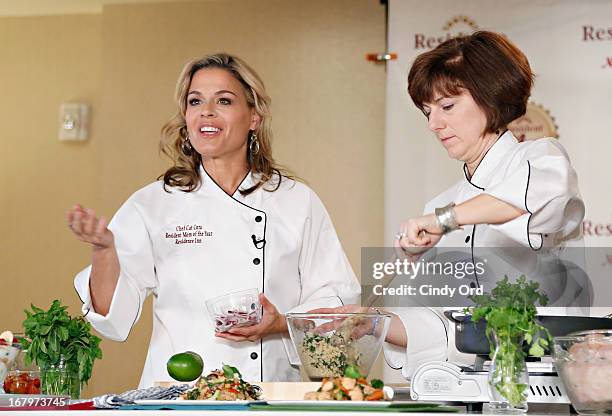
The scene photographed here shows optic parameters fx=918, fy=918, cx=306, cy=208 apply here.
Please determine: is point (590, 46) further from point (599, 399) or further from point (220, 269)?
point (599, 399)

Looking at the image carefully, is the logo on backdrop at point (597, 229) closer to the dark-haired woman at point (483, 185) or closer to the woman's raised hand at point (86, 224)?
the dark-haired woman at point (483, 185)

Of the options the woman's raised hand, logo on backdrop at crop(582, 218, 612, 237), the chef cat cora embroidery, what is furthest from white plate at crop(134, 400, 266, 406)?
logo on backdrop at crop(582, 218, 612, 237)

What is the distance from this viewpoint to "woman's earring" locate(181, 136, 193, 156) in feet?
9.18

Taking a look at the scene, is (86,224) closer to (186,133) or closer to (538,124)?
(186,133)

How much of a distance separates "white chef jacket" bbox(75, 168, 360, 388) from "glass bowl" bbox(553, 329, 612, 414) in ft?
3.60

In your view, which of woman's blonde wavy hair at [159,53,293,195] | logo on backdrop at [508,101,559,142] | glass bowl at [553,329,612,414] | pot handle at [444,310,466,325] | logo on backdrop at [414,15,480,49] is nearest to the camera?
glass bowl at [553,329,612,414]

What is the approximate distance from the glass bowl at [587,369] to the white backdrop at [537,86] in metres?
2.31

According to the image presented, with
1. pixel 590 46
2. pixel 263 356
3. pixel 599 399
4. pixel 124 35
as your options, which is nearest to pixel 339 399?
pixel 599 399

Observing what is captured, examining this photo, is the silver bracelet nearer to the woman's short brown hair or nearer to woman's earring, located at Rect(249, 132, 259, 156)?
the woman's short brown hair

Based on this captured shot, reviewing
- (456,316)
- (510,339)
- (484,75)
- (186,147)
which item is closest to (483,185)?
(484,75)

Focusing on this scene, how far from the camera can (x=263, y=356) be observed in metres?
2.57

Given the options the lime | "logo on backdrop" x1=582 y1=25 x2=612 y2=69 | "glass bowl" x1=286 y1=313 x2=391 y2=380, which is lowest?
the lime

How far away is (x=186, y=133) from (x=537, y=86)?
172cm

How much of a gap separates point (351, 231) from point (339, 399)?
2.91 m
